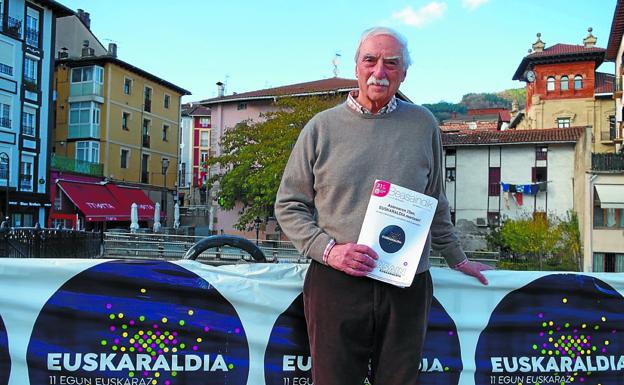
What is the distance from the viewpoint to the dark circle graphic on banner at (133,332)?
2850mm

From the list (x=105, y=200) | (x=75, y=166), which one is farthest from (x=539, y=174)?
(x=75, y=166)

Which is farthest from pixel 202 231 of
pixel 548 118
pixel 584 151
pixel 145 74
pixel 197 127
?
pixel 197 127

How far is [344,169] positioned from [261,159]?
3032 cm

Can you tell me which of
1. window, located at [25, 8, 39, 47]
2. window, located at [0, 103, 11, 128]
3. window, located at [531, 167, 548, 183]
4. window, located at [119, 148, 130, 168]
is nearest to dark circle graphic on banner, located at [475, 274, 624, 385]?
window, located at [0, 103, 11, 128]

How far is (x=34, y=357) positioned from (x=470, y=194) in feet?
125

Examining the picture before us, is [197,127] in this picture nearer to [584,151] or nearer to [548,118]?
[548,118]

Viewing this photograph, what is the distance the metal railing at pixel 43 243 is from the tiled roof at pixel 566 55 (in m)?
42.1

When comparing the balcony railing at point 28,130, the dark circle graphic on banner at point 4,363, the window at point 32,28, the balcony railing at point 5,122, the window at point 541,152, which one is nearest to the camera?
the dark circle graphic on banner at point 4,363

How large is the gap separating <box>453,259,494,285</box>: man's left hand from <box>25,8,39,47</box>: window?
3606cm

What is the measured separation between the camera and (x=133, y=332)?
2.89 meters

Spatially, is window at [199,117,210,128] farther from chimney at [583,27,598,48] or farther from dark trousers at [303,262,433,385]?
dark trousers at [303,262,433,385]

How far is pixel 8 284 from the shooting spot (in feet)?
9.36

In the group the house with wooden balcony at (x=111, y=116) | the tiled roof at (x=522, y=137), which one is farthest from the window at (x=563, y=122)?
the house with wooden balcony at (x=111, y=116)

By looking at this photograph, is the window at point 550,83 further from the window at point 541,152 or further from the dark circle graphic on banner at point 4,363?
the dark circle graphic on banner at point 4,363
